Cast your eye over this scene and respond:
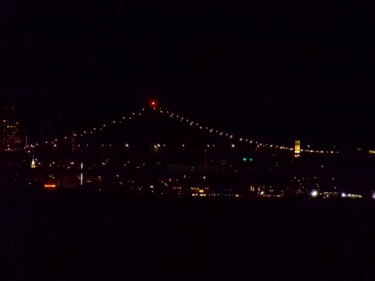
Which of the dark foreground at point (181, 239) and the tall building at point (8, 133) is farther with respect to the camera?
the tall building at point (8, 133)

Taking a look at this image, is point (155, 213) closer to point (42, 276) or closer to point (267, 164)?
point (42, 276)

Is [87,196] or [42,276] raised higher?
[87,196]

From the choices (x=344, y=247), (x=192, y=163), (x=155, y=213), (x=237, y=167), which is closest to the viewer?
(x=344, y=247)

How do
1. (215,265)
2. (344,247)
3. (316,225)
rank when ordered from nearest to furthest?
1. (215,265)
2. (344,247)
3. (316,225)

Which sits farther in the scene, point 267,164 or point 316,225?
point 267,164

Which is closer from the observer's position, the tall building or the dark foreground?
the dark foreground

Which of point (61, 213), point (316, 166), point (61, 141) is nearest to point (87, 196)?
point (61, 213)

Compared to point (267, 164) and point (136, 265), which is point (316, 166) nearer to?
point (267, 164)
